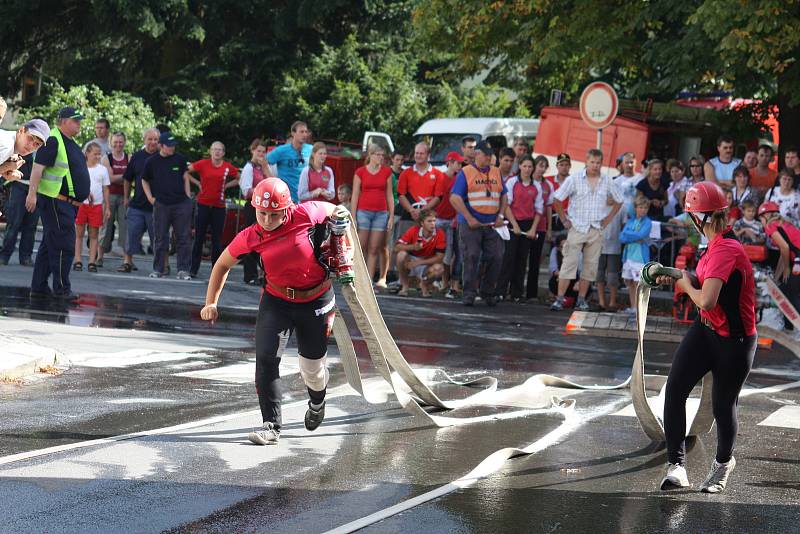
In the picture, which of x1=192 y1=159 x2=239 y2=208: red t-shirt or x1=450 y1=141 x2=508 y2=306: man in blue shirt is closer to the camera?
x1=450 y1=141 x2=508 y2=306: man in blue shirt

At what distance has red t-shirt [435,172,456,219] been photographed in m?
18.4

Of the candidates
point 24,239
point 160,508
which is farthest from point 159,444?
point 24,239

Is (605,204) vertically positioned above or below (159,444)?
above

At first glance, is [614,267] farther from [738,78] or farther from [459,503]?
[459,503]

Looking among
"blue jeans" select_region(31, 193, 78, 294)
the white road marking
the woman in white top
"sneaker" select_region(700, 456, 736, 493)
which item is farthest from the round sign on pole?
"sneaker" select_region(700, 456, 736, 493)

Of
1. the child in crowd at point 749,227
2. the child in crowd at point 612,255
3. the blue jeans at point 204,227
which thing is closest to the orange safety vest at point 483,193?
the child in crowd at point 612,255

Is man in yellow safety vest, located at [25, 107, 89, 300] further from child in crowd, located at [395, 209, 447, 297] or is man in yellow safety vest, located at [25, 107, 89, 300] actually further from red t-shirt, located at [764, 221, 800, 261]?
red t-shirt, located at [764, 221, 800, 261]

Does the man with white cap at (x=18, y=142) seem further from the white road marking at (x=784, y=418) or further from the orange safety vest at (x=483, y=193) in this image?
the orange safety vest at (x=483, y=193)

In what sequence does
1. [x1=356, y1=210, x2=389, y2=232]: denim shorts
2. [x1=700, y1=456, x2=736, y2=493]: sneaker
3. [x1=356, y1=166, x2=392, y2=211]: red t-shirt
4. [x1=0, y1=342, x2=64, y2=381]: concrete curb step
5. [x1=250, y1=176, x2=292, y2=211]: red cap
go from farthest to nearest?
[x1=356, y1=210, x2=389, y2=232]: denim shorts → [x1=356, y1=166, x2=392, y2=211]: red t-shirt → [x1=0, y1=342, x2=64, y2=381]: concrete curb step → [x1=250, y1=176, x2=292, y2=211]: red cap → [x1=700, y1=456, x2=736, y2=493]: sneaker

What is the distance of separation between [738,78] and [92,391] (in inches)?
508

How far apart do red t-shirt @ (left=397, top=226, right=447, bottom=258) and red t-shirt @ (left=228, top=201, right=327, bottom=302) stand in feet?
32.1

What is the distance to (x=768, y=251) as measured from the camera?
51.7ft

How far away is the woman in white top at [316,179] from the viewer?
17.3 meters

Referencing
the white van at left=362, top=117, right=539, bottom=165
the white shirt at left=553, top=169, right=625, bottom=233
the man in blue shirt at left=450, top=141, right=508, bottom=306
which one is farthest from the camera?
the white van at left=362, top=117, right=539, bottom=165
